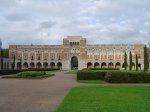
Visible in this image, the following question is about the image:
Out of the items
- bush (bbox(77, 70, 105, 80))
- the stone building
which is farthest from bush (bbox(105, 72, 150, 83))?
the stone building

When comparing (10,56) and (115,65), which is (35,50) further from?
(115,65)

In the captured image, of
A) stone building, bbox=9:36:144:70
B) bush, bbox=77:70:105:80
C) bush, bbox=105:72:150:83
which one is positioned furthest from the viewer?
stone building, bbox=9:36:144:70

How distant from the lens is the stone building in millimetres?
108750

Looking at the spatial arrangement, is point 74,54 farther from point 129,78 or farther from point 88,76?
point 129,78

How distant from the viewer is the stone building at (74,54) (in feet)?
357

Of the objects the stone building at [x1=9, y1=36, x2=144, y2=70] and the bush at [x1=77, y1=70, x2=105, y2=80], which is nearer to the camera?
the bush at [x1=77, y1=70, x2=105, y2=80]

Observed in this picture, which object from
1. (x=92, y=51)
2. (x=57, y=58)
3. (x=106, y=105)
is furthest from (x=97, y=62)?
(x=106, y=105)

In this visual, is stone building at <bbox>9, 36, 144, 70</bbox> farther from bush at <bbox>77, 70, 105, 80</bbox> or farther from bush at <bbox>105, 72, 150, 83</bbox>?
bush at <bbox>105, 72, 150, 83</bbox>

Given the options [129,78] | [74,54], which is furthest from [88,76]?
[74,54]

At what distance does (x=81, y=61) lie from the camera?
355ft

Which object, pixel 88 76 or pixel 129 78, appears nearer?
pixel 129 78

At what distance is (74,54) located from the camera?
10862cm

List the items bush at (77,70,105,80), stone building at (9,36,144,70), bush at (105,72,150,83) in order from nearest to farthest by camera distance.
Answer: bush at (105,72,150,83), bush at (77,70,105,80), stone building at (9,36,144,70)

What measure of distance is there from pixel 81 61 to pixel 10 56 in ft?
92.7
